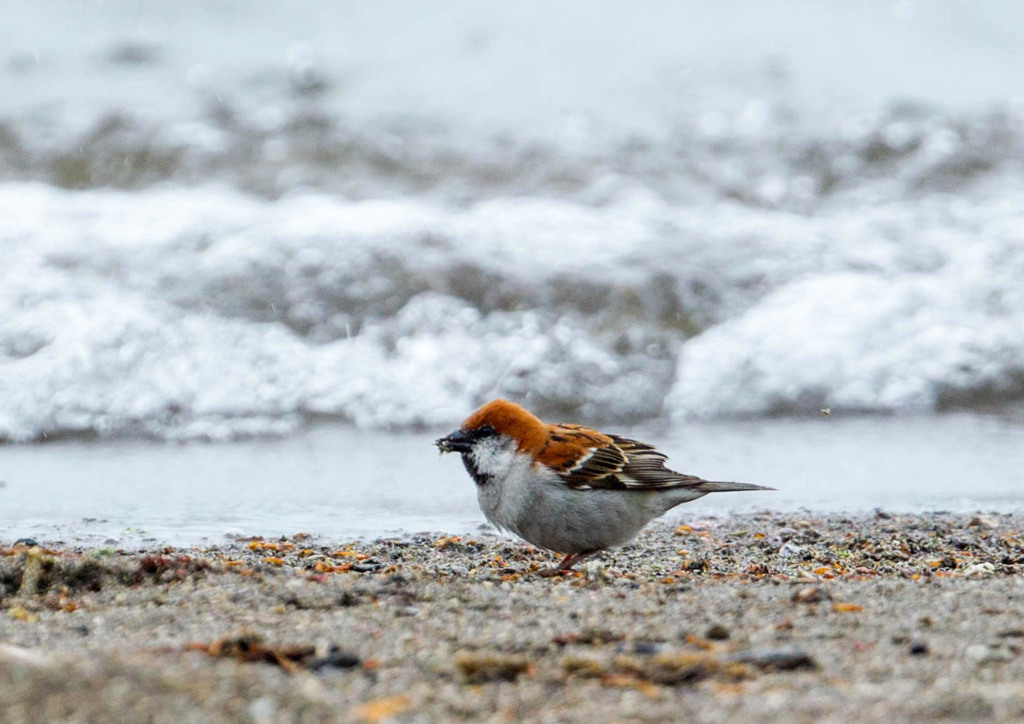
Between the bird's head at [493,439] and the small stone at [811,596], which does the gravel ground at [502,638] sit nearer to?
the small stone at [811,596]

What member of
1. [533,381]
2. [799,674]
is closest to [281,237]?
[533,381]

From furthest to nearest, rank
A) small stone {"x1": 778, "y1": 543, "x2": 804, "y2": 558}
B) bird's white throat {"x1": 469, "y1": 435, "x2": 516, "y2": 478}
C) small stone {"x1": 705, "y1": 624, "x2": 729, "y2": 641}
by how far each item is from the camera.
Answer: small stone {"x1": 778, "y1": 543, "x2": 804, "y2": 558}, bird's white throat {"x1": 469, "y1": 435, "x2": 516, "y2": 478}, small stone {"x1": 705, "y1": 624, "x2": 729, "y2": 641}

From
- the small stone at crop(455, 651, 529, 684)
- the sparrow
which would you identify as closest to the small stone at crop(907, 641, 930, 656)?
the small stone at crop(455, 651, 529, 684)

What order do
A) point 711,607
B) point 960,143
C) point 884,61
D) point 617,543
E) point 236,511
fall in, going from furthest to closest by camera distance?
point 884,61 < point 960,143 < point 236,511 < point 617,543 < point 711,607

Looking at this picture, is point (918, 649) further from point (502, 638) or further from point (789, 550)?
point (789, 550)

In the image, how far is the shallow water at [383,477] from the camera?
22.5ft

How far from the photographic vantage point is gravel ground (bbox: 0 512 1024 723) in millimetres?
2787

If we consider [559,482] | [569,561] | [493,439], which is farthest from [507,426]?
[569,561]

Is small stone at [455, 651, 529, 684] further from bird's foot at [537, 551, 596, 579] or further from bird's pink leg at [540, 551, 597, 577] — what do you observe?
bird's pink leg at [540, 551, 597, 577]

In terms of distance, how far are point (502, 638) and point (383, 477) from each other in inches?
180

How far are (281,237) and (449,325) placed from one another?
2298 mm

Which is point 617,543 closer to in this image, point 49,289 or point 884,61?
point 49,289

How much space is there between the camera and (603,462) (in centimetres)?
582

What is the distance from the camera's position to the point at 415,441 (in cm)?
934
